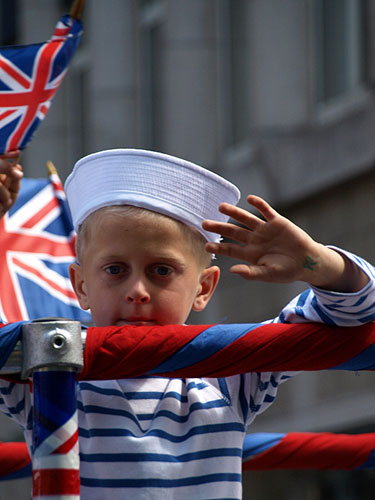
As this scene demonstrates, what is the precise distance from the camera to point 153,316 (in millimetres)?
1992

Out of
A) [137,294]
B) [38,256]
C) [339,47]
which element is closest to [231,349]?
[137,294]

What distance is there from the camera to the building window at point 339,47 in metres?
7.02

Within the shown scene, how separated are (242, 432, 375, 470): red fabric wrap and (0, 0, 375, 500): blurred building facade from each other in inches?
168

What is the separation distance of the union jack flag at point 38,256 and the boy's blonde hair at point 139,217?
678mm

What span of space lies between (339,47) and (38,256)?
4753 mm

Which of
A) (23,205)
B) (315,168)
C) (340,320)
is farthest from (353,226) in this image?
(340,320)

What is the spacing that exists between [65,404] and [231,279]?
266 inches

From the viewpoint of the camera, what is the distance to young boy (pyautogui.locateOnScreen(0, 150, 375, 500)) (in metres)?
1.88

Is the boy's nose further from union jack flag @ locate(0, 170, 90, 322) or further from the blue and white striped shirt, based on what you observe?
union jack flag @ locate(0, 170, 90, 322)

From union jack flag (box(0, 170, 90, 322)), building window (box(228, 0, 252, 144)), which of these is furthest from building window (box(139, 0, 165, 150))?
union jack flag (box(0, 170, 90, 322))

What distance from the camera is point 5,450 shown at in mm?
2355

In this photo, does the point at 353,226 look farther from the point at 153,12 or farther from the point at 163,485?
the point at 163,485

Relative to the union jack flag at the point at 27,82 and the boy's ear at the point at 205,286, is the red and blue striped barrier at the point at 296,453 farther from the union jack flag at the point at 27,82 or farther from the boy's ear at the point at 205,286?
the union jack flag at the point at 27,82

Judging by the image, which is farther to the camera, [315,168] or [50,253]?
[315,168]
